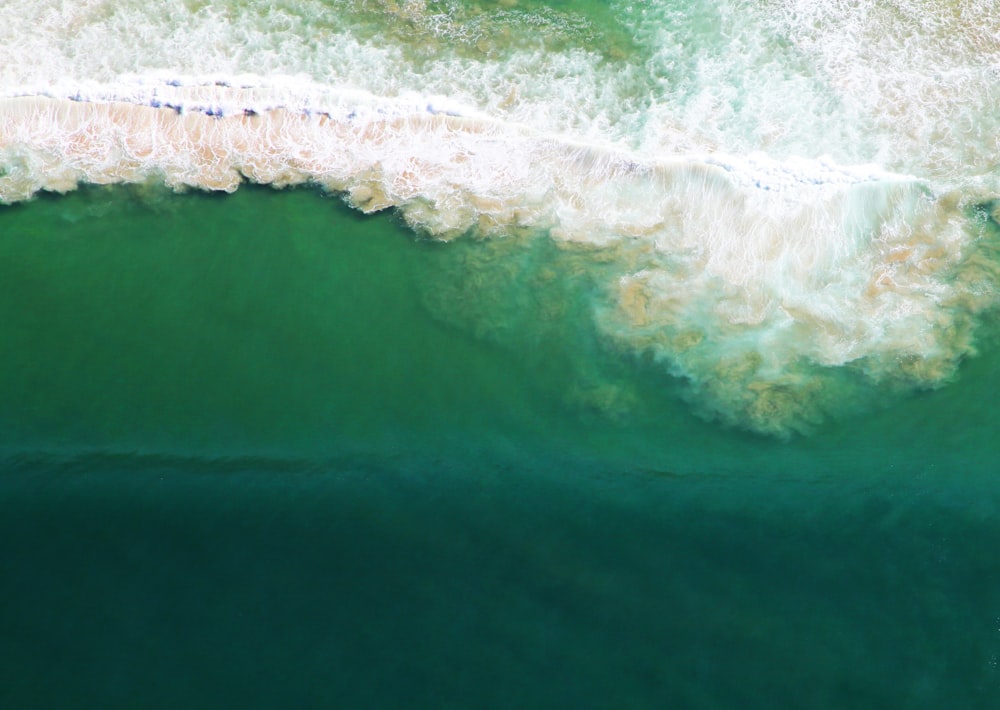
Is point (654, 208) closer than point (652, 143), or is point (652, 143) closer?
point (654, 208)

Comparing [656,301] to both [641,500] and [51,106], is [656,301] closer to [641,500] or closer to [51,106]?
[641,500]

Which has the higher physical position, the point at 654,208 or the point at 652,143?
the point at 652,143
